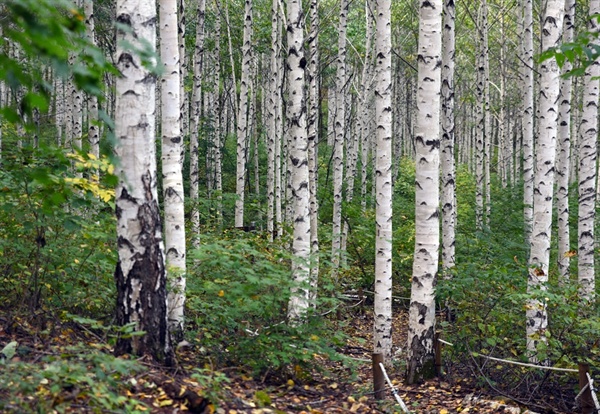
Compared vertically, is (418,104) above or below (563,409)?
above

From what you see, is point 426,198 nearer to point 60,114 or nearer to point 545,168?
point 545,168

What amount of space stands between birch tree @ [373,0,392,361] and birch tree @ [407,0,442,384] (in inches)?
40.1

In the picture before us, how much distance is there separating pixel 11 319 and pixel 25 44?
397 cm

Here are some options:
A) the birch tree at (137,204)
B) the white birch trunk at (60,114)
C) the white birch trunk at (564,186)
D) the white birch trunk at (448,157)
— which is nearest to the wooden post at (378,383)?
the birch tree at (137,204)

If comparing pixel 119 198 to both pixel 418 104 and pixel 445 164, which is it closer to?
pixel 418 104

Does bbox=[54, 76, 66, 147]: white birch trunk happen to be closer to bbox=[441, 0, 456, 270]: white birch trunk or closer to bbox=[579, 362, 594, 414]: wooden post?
bbox=[441, 0, 456, 270]: white birch trunk

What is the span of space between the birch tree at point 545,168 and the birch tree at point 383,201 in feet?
6.15

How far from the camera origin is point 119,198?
446 cm

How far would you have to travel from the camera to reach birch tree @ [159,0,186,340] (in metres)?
6.01

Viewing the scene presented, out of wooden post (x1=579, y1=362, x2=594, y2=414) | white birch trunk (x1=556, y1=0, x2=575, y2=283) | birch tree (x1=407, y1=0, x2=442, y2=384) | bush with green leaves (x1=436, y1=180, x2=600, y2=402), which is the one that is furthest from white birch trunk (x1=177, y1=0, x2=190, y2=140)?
white birch trunk (x1=556, y1=0, x2=575, y2=283)

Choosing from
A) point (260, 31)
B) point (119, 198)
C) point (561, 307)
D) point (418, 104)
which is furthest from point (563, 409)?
point (260, 31)

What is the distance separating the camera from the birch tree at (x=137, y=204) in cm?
444

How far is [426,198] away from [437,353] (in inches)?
74.7

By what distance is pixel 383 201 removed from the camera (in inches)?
317
